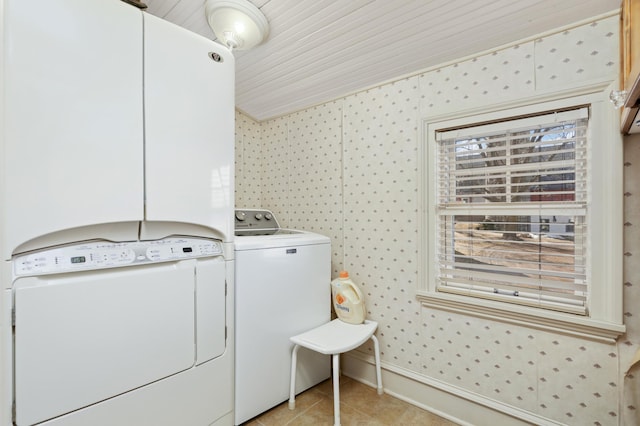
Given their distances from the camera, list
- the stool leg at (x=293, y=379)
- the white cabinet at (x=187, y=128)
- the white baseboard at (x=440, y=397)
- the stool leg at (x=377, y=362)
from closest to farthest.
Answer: the white cabinet at (x=187, y=128) → the white baseboard at (x=440, y=397) → the stool leg at (x=293, y=379) → the stool leg at (x=377, y=362)

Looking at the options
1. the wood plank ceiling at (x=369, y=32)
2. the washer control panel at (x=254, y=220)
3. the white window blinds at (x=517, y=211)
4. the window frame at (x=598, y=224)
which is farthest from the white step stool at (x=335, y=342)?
the wood plank ceiling at (x=369, y=32)

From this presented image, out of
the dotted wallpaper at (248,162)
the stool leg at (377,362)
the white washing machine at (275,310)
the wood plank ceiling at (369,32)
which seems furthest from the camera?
the dotted wallpaper at (248,162)

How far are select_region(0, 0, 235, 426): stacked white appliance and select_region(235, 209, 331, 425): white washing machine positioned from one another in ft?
0.33

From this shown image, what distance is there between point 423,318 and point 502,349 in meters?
0.44

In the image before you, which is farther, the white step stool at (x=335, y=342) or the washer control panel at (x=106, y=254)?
the white step stool at (x=335, y=342)

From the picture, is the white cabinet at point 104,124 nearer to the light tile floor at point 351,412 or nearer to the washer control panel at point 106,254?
the washer control panel at point 106,254

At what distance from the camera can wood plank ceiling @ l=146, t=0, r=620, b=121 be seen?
4.70 feet

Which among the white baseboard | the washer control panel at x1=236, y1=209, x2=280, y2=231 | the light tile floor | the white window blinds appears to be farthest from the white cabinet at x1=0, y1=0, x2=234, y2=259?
the white baseboard

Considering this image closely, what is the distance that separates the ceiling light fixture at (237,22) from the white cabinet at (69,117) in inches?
20.6

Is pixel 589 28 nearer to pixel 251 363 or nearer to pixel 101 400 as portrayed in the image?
pixel 251 363

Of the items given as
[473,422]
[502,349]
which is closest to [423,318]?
[502,349]

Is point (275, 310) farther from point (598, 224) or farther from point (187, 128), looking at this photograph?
point (598, 224)

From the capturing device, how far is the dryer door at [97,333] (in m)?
1.04

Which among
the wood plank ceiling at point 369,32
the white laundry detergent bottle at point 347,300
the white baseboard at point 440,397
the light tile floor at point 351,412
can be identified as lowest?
the light tile floor at point 351,412
